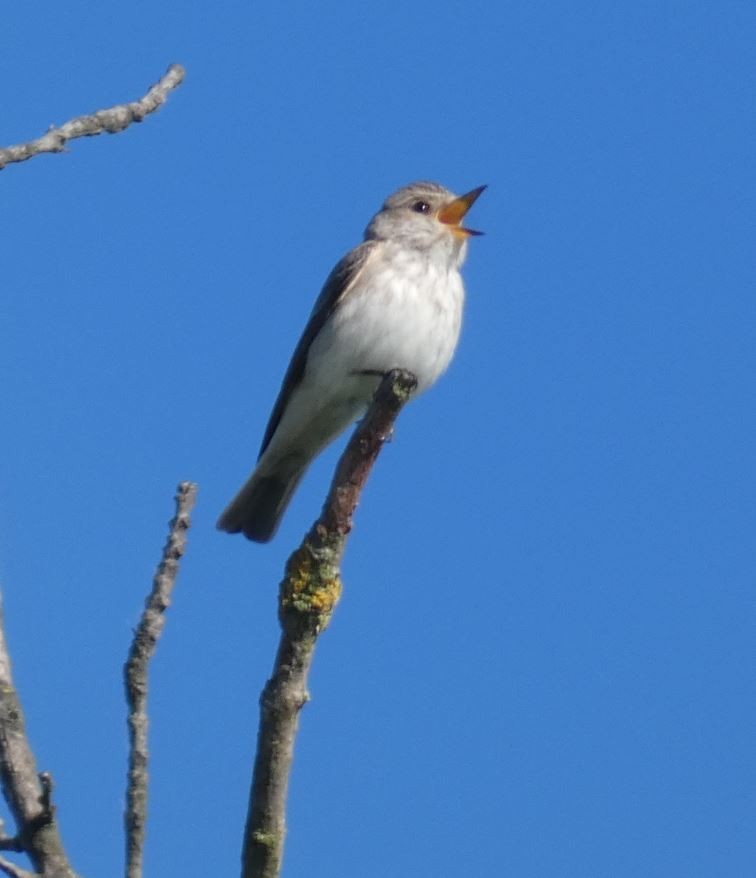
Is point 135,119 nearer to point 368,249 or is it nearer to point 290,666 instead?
point 290,666

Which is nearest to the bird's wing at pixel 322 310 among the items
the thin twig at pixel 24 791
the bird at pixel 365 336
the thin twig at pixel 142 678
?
the bird at pixel 365 336

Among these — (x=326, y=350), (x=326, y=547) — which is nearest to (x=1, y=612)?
(x=326, y=547)

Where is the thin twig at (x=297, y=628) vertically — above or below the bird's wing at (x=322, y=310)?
below

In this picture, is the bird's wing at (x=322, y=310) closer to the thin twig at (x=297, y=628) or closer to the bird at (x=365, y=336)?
the bird at (x=365, y=336)

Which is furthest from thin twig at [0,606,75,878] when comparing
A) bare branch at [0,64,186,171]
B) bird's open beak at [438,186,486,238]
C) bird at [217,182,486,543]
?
bird's open beak at [438,186,486,238]

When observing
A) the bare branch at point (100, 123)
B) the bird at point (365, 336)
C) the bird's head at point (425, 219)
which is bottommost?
the bare branch at point (100, 123)

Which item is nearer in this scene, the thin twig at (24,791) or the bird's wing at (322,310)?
the thin twig at (24,791)

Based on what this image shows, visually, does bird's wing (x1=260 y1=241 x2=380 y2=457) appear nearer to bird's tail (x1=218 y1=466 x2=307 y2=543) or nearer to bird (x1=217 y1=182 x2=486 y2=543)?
bird (x1=217 y1=182 x2=486 y2=543)
